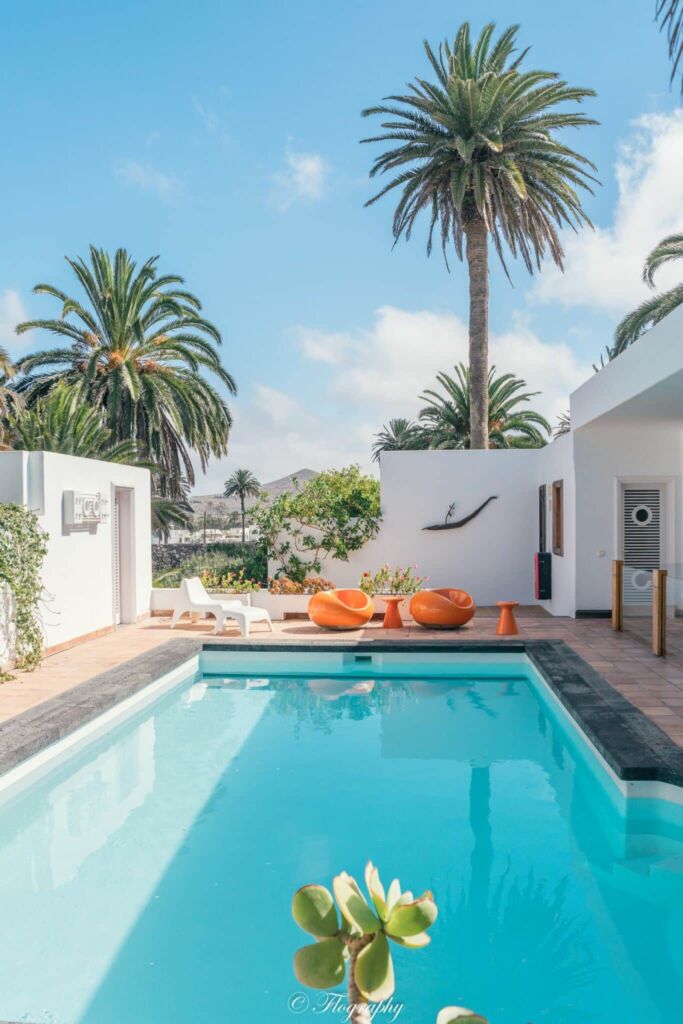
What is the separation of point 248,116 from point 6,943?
49.9 ft

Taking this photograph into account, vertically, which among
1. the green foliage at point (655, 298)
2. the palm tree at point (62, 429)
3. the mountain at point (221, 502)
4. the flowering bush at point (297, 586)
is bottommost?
the flowering bush at point (297, 586)

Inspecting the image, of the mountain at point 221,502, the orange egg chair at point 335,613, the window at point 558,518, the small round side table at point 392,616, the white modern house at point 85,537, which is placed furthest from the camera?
the mountain at point 221,502

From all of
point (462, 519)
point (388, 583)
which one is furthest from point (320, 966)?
point (462, 519)

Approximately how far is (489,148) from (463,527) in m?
8.10

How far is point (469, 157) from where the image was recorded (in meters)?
15.7

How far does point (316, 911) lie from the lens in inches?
38.1

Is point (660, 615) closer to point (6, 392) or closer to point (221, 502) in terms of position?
point (6, 392)

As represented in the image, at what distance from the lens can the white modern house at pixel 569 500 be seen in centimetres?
991

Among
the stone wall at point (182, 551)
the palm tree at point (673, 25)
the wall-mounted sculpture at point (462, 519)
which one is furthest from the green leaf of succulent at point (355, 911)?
the stone wall at point (182, 551)

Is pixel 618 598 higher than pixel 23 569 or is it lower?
lower

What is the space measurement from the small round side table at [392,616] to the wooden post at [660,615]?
3.99 m

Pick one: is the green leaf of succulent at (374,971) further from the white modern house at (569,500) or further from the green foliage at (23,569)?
the green foliage at (23,569)

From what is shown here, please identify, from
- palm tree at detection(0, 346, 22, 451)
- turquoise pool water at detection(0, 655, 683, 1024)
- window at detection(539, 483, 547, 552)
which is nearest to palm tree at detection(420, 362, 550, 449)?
window at detection(539, 483, 547, 552)

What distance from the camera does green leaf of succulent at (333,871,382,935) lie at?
0.96 meters
